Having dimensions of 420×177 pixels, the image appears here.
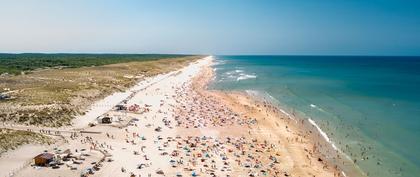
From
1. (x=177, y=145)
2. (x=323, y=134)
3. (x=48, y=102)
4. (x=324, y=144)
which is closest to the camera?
(x=177, y=145)

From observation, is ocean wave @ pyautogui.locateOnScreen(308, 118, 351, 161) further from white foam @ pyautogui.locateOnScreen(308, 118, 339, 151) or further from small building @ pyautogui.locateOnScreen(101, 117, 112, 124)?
small building @ pyautogui.locateOnScreen(101, 117, 112, 124)

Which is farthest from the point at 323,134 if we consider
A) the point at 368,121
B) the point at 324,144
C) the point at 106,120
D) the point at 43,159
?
the point at 43,159

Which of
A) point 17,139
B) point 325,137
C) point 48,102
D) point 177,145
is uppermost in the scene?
point 48,102

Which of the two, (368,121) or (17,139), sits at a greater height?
(17,139)

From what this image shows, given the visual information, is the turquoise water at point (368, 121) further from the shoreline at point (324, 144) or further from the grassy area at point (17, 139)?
the grassy area at point (17, 139)

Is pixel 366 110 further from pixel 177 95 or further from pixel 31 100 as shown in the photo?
pixel 31 100

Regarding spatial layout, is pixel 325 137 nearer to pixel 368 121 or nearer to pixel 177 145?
pixel 368 121

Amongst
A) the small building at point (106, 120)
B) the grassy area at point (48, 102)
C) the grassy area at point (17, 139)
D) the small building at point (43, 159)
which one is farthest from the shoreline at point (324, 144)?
Result: the grassy area at point (48, 102)
